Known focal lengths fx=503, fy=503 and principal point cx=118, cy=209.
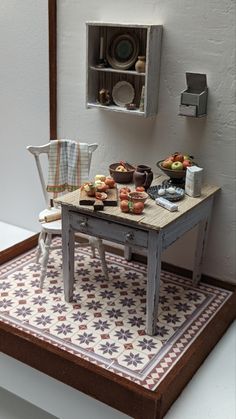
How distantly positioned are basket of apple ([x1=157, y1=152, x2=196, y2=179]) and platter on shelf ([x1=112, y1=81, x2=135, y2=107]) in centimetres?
45

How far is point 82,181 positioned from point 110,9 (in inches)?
38.6

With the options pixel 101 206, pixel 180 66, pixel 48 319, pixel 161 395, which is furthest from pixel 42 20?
pixel 161 395

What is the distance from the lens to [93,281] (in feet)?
9.50

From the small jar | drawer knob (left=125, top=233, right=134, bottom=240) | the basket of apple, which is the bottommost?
drawer knob (left=125, top=233, right=134, bottom=240)

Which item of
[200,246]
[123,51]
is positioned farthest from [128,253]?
[123,51]

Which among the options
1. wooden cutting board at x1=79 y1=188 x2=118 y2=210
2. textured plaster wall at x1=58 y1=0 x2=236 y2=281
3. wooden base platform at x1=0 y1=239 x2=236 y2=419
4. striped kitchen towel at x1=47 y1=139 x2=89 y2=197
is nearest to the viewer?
wooden base platform at x1=0 y1=239 x2=236 y2=419

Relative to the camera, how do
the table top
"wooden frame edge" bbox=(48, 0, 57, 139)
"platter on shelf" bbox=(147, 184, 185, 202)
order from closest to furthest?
the table top
"platter on shelf" bbox=(147, 184, 185, 202)
"wooden frame edge" bbox=(48, 0, 57, 139)

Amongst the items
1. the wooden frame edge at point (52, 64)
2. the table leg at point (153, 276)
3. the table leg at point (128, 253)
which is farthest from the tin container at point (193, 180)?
the wooden frame edge at point (52, 64)

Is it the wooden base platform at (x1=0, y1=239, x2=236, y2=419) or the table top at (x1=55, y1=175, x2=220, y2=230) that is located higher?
the table top at (x1=55, y1=175, x2=220, y2=230)

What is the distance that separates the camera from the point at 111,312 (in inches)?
103

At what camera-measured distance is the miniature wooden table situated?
227cm

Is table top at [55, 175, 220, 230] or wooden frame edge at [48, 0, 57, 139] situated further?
wooden frame edge at [48, 0, 57, 139]

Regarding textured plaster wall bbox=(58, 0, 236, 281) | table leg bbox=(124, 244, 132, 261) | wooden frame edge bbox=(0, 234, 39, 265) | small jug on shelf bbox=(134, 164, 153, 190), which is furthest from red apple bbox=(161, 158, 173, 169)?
wooden frame edge bbox=(0, 234, 39, 265)

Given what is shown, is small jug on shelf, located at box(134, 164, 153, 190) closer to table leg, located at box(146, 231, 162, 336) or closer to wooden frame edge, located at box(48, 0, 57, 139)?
table leg, located at box(146, 231, 162, 336)
